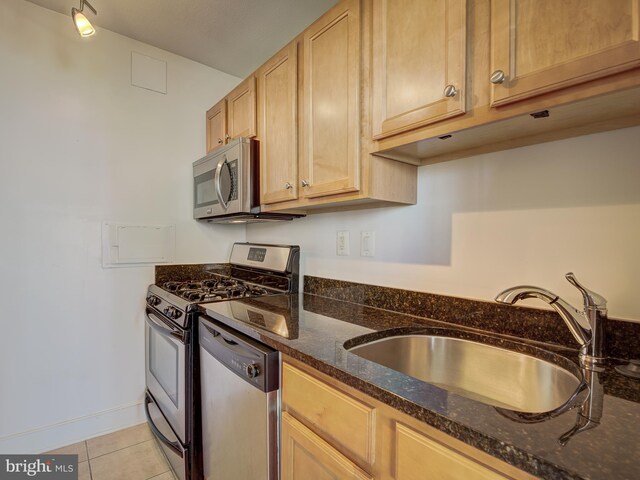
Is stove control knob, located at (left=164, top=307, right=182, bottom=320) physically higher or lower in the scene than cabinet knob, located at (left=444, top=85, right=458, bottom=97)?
lower

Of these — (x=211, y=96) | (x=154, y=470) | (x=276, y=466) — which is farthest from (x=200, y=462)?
(x=211, y=96)

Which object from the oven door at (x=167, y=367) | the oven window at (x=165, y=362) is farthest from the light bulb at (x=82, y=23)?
the oven window at (x=165, y=362)

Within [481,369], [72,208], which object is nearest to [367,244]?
[481,369]

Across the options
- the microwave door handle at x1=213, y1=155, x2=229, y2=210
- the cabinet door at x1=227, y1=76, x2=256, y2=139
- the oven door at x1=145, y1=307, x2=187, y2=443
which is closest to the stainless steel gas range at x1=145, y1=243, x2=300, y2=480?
the oven door at x1=145, y1=307, x2=187, y2=443

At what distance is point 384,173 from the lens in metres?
1.22

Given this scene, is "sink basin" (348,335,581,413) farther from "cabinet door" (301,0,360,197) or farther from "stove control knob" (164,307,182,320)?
"stove control knob" (164,307,182,320)

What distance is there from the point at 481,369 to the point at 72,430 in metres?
2.36

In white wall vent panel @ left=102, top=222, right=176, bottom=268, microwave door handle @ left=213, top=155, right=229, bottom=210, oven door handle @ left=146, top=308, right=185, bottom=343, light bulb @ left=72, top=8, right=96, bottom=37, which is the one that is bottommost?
oven door handle @ left=146, top=308, right=185, bottom=343

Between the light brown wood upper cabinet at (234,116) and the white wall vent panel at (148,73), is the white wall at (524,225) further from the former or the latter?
the white wall vent panel at (148,73)

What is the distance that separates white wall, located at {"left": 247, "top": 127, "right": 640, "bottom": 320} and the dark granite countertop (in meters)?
0.20

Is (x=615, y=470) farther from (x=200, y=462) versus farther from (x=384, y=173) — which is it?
(x=200, y=462)

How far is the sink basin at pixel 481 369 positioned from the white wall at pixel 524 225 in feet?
0.65

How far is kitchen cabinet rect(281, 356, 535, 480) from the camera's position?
567 millimetres

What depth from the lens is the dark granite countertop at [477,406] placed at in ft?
1.50
